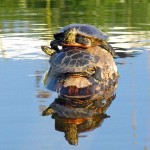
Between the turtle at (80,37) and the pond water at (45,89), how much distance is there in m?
0.47

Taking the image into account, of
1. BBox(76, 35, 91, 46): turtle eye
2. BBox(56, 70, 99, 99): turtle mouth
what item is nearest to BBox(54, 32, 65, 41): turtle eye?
BBox(76, 35, 91, 46): turtle eye

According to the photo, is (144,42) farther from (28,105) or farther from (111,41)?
(28,105)

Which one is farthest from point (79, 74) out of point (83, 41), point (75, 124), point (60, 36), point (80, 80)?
point (75, 124)

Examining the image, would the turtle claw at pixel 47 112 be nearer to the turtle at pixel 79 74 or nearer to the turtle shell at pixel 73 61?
the turtle at pixel 79 74

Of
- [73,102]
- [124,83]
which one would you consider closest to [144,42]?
[124,83]

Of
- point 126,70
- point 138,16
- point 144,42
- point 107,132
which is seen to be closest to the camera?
point 107,132

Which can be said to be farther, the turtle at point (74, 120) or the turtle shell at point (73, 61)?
the turtle shell at point (73, 61)

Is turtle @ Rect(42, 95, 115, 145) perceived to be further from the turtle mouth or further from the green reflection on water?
the green reflection on water

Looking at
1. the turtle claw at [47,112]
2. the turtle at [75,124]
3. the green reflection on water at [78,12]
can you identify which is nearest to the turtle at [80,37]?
the turtle claw at [47,112]

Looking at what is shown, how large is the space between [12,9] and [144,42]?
A: 6799 millimetres

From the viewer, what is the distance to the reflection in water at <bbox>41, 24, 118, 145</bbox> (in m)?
6.21

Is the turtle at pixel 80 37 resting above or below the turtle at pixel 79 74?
above

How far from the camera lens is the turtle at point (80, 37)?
310 inches

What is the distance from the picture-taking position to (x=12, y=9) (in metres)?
16.8
